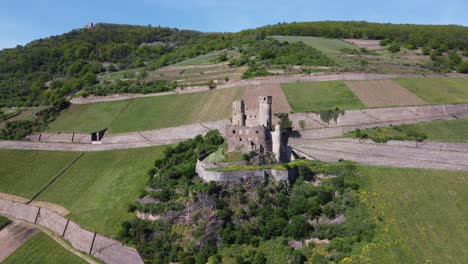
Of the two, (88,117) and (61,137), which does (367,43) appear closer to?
(88,117)

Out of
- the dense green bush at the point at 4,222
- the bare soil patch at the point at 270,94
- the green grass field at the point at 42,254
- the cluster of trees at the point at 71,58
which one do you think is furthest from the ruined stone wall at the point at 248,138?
the cluster of trees at the point at 71,58

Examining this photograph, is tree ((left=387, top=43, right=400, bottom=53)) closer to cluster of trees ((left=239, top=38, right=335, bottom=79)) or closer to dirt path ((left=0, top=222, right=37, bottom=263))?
cluster of trees ((left=239, top=38, right=335, bottom=79))

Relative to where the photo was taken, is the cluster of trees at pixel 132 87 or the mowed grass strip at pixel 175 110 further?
the cluster of trees at pixel 132 87

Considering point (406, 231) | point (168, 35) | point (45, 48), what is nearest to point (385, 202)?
point (406, 231)

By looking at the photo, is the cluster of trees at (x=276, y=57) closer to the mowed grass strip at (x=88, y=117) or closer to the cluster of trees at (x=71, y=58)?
the cluster of trees at (x=71, y=58)

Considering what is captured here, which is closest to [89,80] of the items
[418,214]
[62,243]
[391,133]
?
[62,243]

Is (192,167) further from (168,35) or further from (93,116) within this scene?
(168,35)
